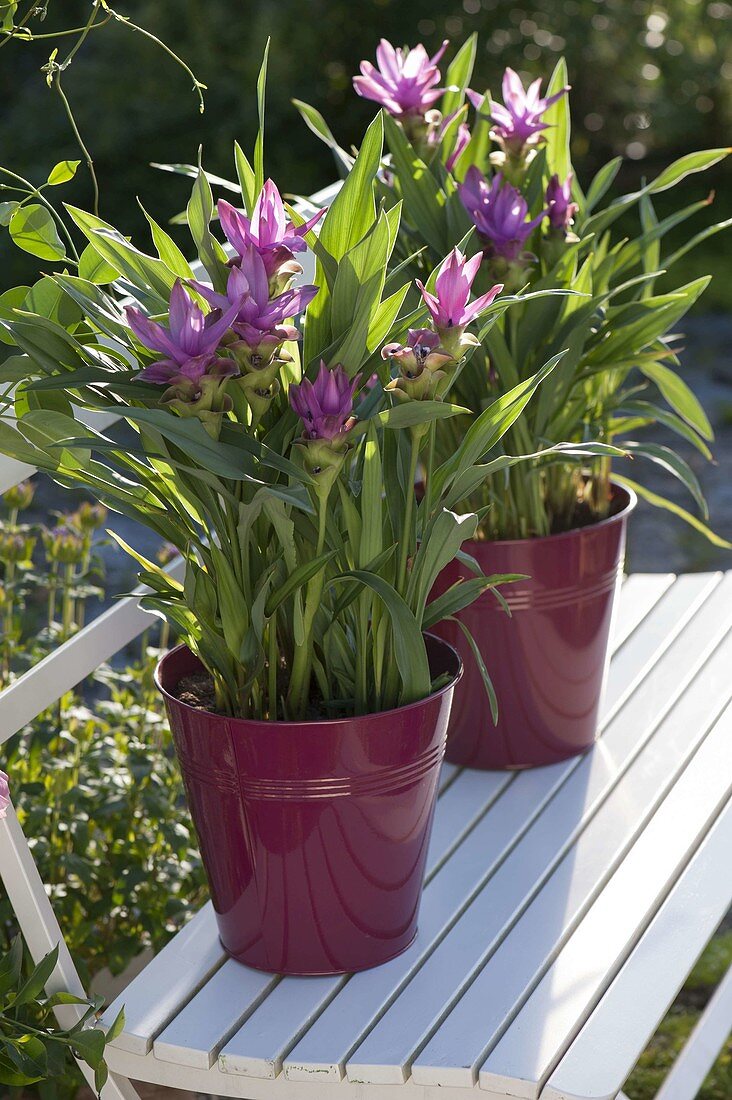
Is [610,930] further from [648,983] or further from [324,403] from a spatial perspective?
[324,403]

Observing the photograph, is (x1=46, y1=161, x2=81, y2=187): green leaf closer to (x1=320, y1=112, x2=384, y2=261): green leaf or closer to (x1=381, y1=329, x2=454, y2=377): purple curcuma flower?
(x1=320, y1=112, x2=384, y2=261): green leaf

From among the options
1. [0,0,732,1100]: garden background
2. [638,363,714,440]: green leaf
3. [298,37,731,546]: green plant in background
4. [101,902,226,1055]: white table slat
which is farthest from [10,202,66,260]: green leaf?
[0,0,732,1100]: garden background

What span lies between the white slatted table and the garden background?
6.18 ft

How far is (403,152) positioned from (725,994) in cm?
106

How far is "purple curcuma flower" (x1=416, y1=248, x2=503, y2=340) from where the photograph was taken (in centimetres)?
100

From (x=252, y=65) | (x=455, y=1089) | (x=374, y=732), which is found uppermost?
(x=252, y=65)

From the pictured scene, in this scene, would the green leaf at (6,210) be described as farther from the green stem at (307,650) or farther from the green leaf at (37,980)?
the green leaf at (37,980)

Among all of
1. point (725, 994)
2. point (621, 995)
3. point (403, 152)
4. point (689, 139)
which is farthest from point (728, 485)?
point (689, 139)

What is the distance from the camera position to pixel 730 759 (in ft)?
4.96

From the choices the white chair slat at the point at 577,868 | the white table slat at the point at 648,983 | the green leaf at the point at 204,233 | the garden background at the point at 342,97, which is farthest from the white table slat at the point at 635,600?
the garden background at the point at 342,97

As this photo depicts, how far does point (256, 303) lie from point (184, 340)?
6cm

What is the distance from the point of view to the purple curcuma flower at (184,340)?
36.9 inches

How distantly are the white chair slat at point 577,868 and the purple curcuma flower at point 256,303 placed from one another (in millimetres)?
563

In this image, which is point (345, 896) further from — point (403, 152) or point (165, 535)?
point (403, 152)
